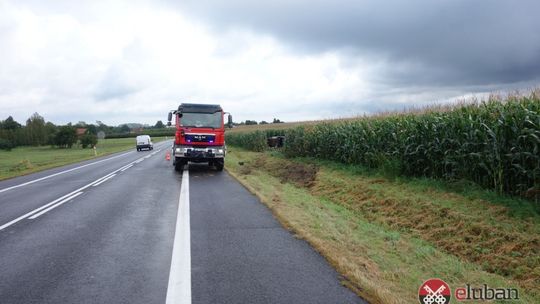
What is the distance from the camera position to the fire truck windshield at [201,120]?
63.9 feet

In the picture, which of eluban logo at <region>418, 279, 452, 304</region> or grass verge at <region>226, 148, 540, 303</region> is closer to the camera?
eluban logo at <region>418, 279, 452, 304</region>

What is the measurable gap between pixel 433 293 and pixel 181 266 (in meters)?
3.20

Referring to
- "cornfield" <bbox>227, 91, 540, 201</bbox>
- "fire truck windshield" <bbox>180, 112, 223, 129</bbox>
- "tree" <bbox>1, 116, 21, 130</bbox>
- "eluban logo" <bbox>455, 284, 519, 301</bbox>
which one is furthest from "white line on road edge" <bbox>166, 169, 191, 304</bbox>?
"tree" <bbox>1, 116, 21, 130</bbox>

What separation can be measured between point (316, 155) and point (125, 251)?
17759 millimetres

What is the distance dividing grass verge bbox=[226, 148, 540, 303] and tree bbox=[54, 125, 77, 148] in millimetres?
90554

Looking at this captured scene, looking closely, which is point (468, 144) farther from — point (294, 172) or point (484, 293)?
point (294, 172)

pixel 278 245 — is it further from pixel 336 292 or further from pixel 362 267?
pixel 336 292

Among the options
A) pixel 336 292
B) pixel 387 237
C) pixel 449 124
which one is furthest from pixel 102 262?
pixel 449 124

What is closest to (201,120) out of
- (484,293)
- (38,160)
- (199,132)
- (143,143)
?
(199,132)

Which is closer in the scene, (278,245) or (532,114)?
(278,245)

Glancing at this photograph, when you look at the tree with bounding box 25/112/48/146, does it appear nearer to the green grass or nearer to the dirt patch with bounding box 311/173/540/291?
the green grass

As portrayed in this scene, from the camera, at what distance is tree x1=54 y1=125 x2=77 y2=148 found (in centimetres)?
9206

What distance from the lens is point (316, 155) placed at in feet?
77.2

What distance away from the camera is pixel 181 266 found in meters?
5.64
